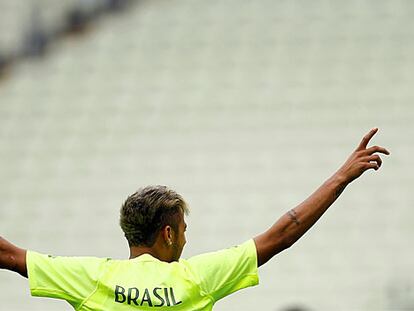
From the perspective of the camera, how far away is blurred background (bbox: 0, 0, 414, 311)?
860 centimetres

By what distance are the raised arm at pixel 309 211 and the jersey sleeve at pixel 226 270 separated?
0.04 m

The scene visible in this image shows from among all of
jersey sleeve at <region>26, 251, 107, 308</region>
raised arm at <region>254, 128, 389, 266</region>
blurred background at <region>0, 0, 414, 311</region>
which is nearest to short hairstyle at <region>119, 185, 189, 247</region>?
jersey sleeve at <region>26, 251, 107, 308</region>

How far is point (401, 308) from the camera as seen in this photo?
8.23 m

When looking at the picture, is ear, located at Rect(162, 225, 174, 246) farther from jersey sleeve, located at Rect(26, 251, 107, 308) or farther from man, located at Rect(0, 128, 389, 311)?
jersey sleeve, located at Rect(26, 251, 107, 308)

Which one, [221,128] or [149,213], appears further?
[221,128]

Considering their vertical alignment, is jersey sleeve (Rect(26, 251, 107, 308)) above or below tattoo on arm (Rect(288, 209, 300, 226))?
below

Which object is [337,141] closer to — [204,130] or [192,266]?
[204,130]

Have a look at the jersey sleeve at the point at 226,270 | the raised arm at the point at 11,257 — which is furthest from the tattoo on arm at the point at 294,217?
the raised arm at the point at 11,257

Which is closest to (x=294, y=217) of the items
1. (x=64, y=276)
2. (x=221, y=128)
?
(x=64, y=276)

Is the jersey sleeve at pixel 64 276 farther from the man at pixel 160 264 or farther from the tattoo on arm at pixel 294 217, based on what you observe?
the tattoo on arm at pixel 294 217

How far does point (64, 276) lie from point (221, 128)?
6.42 m

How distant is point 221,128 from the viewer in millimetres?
9297

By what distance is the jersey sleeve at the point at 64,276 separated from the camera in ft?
9.54

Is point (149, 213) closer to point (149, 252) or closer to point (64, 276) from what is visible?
point (149, 252)
